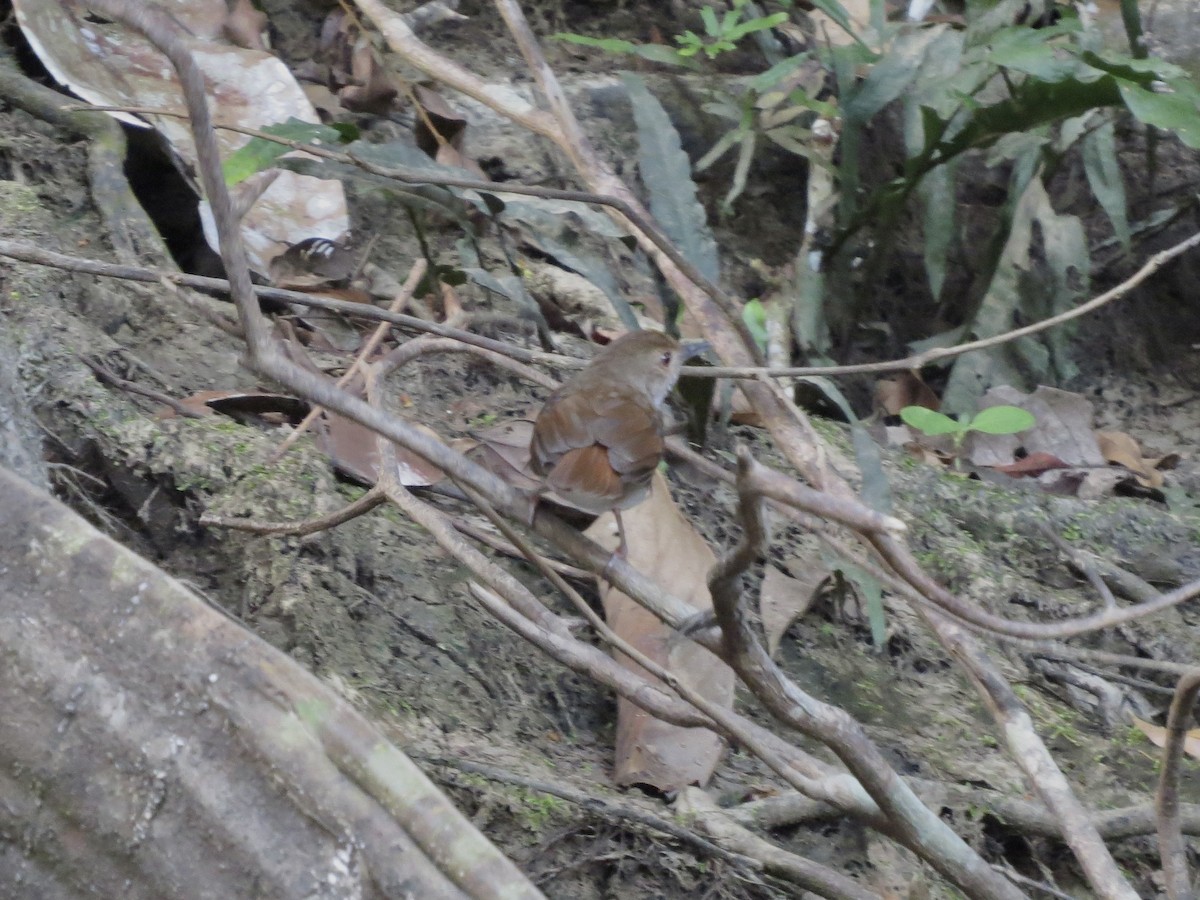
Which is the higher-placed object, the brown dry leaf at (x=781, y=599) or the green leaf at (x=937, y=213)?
the green leaf at (x=937, y=213)

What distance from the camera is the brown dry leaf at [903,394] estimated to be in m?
5.13

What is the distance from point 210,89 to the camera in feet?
14.0

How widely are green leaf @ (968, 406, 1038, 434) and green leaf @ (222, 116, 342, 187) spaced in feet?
7.42

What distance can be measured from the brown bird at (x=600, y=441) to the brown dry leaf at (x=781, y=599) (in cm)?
67

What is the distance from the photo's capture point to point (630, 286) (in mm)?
4980

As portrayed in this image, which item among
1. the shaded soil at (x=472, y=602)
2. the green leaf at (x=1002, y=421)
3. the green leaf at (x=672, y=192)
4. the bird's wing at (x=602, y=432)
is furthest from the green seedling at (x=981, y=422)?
the bird's wing at (x=602, y=432)

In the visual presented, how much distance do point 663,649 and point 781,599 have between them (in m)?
0.70

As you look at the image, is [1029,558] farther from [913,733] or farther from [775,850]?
[775,850]

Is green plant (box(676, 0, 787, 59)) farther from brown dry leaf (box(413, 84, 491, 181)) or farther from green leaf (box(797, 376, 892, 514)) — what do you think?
green leaf (box(797, 376, 892, 514))

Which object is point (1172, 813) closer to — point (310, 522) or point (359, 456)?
point (310, 522)

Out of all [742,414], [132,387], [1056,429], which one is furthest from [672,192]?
[1056,429]

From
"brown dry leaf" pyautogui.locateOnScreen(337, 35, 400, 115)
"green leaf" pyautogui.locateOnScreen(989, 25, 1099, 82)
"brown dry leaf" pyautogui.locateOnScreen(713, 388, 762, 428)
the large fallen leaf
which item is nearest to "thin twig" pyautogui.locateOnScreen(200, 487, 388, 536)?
the large fallen leaf

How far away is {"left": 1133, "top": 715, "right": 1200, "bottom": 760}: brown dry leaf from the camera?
125 inches

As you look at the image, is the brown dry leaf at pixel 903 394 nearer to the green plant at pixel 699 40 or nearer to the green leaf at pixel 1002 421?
the green leaf at pixel 1002 421
